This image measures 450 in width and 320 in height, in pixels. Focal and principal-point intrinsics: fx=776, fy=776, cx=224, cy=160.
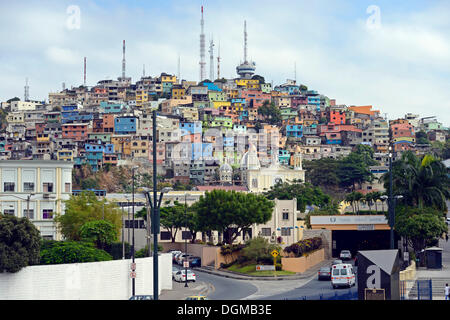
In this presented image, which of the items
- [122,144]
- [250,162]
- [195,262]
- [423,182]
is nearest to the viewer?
[423,182]

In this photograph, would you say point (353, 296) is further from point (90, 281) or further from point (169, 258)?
point (169, 258)

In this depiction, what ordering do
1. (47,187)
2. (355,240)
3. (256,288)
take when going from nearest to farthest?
1. (256,288)
2. (47,187)
3. (355,240)

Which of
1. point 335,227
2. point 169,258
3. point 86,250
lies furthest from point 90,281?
point 335,227

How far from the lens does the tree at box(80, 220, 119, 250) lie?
184 ft

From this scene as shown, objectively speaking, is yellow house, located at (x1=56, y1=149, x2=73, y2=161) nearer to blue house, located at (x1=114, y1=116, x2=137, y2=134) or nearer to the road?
blue house, located at (x1=114, y1=116, x2=137, y2=134)

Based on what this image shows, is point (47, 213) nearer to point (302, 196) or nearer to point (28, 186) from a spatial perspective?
point (28, 186)

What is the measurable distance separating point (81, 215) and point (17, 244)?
25613 mm

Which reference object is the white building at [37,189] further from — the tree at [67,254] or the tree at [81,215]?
the tree at [67,254]

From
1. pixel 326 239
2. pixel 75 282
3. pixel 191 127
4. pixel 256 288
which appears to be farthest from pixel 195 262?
pixel 191 127

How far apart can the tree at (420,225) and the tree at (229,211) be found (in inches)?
588

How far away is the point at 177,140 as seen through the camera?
18700 cm

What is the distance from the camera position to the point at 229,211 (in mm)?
70875

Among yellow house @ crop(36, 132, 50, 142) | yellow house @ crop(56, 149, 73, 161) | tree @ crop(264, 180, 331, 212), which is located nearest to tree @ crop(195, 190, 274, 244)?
tree @ crop(264, 180, 331, 212)

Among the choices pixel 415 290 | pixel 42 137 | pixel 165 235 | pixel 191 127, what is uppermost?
pixel 191 127
